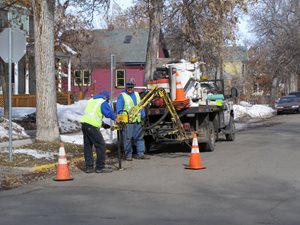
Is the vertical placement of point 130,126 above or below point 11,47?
below

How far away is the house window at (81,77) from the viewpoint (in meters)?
47.4

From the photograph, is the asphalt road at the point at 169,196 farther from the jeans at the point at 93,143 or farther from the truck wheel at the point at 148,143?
the truck wheel at the point at 148,143

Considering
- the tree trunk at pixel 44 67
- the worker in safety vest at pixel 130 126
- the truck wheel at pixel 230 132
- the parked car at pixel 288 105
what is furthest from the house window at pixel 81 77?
the worker in safety vest at pixel 130 126

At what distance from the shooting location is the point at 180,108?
14.6 m

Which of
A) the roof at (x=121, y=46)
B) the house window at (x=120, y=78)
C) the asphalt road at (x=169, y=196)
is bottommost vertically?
the asphalt road at (x=169, y=196)

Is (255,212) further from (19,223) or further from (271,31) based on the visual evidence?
(271,31)

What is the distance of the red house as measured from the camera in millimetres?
46094

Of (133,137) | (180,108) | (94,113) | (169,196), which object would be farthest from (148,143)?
(169,196)

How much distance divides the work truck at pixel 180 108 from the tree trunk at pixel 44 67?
2.75 metres

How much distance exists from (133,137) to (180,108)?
1.74 m

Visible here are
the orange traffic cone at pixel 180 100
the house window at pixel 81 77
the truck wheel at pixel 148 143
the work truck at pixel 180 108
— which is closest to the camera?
the work truck at pixel 180 108

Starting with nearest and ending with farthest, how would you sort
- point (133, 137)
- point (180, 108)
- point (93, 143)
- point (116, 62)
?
point (93, 143), point (133, 137), point (180, 108), point (116, 62)

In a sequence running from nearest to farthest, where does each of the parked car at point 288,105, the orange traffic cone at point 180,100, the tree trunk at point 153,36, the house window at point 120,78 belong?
the orange traffic cone at point 180,100 → the tree trunk at point 153,36 → the parked car at point 288,105 → the house window at point 120,78

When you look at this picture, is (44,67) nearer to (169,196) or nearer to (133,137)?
(133,137)
